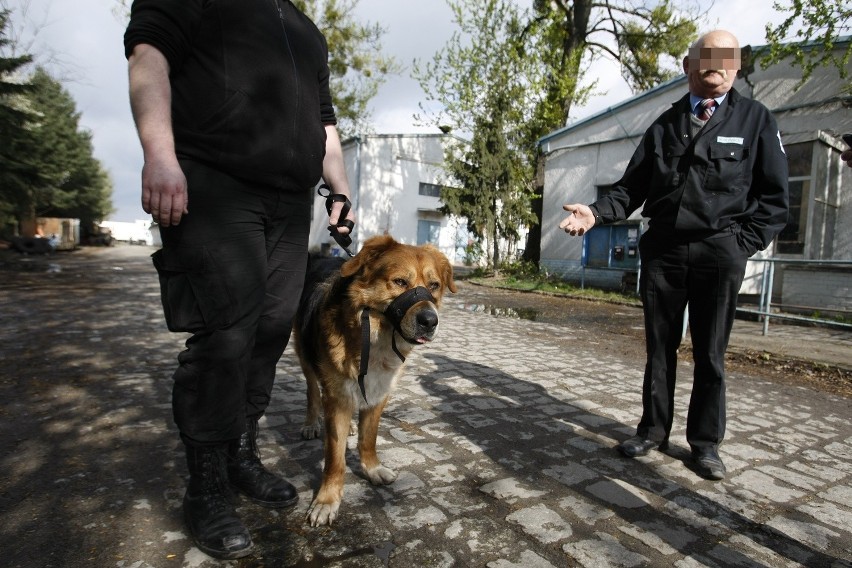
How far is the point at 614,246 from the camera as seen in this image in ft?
48.6

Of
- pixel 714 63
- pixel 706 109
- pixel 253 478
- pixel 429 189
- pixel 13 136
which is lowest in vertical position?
pixel 253 478

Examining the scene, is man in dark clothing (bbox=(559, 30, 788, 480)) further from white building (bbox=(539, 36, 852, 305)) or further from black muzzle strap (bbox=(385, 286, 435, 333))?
white building (bbox=(539, 36, 852, 305))

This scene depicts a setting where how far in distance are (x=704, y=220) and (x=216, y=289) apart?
2675mm

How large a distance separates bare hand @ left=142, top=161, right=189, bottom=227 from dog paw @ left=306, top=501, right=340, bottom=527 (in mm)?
1417

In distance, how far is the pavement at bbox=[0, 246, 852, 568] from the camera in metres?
2.13

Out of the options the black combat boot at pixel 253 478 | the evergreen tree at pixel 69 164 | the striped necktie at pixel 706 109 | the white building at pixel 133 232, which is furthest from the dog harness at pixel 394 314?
the white building at pixel 133 232

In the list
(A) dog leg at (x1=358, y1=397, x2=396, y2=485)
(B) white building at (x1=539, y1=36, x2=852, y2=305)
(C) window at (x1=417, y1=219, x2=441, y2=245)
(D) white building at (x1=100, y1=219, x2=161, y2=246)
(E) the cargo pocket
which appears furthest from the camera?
(D) white building at (x1=100, y1=219, x2=161, y2=246)

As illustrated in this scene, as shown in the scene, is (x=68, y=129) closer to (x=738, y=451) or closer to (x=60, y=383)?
(x=60, y=383)

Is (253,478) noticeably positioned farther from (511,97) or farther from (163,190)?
(511,97)

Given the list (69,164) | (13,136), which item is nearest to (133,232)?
(69,164)

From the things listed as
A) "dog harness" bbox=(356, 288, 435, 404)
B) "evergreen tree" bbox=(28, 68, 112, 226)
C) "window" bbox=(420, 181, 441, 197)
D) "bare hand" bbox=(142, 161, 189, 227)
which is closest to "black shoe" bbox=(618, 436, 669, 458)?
"dog harness" bbox=(356, 288, 435, 404)

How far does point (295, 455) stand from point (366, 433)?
0.56 meters

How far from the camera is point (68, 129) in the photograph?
38969 millimetres

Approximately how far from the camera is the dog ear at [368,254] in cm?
269
